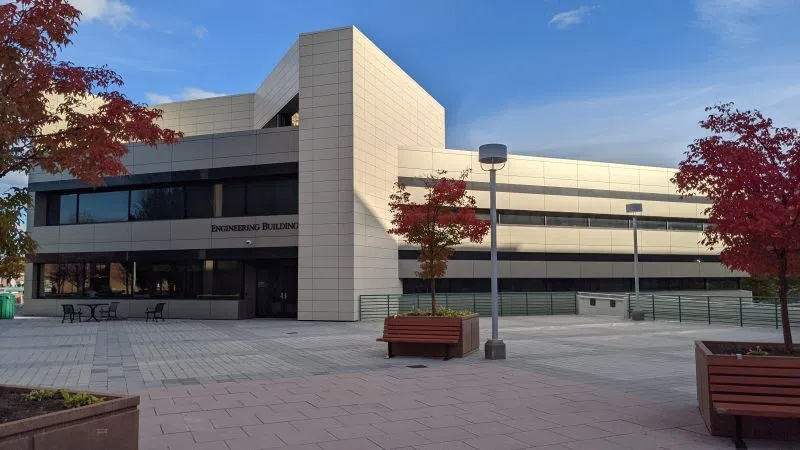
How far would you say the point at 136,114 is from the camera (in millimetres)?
6891

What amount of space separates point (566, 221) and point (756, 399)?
2873cm

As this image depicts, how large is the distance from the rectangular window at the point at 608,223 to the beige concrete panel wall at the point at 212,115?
2109 cm

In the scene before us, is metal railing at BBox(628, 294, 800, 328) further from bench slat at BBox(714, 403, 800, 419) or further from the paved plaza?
bench slat at BBox(714, 403, 800, 419)

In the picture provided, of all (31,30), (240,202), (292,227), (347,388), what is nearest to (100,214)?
(240,202)

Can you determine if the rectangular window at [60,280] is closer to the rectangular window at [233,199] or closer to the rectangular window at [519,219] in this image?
the rectangular window at [233,199]

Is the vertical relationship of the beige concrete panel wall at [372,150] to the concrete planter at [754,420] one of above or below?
above

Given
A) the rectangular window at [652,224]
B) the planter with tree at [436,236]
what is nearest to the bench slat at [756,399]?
the planter with tree at [436,236]

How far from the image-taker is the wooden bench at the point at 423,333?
1313 centimetres

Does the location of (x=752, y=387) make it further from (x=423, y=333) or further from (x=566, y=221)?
(x=566, y=221)

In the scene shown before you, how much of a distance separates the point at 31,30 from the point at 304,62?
2023 cm

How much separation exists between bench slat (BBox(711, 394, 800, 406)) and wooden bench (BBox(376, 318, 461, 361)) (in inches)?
272

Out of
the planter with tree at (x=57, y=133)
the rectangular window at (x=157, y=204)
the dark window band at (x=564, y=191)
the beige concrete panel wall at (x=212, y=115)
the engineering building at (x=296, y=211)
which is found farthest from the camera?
the beige concrete panel wall at (x=212, y=115)

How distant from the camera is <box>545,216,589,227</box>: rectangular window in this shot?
33938 millimetres

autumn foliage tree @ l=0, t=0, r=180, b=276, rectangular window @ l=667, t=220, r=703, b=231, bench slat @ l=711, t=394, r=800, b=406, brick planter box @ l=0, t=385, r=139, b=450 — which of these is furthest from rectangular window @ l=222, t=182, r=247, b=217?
rectangular window @ l=667, t=220, r=703, b=231
